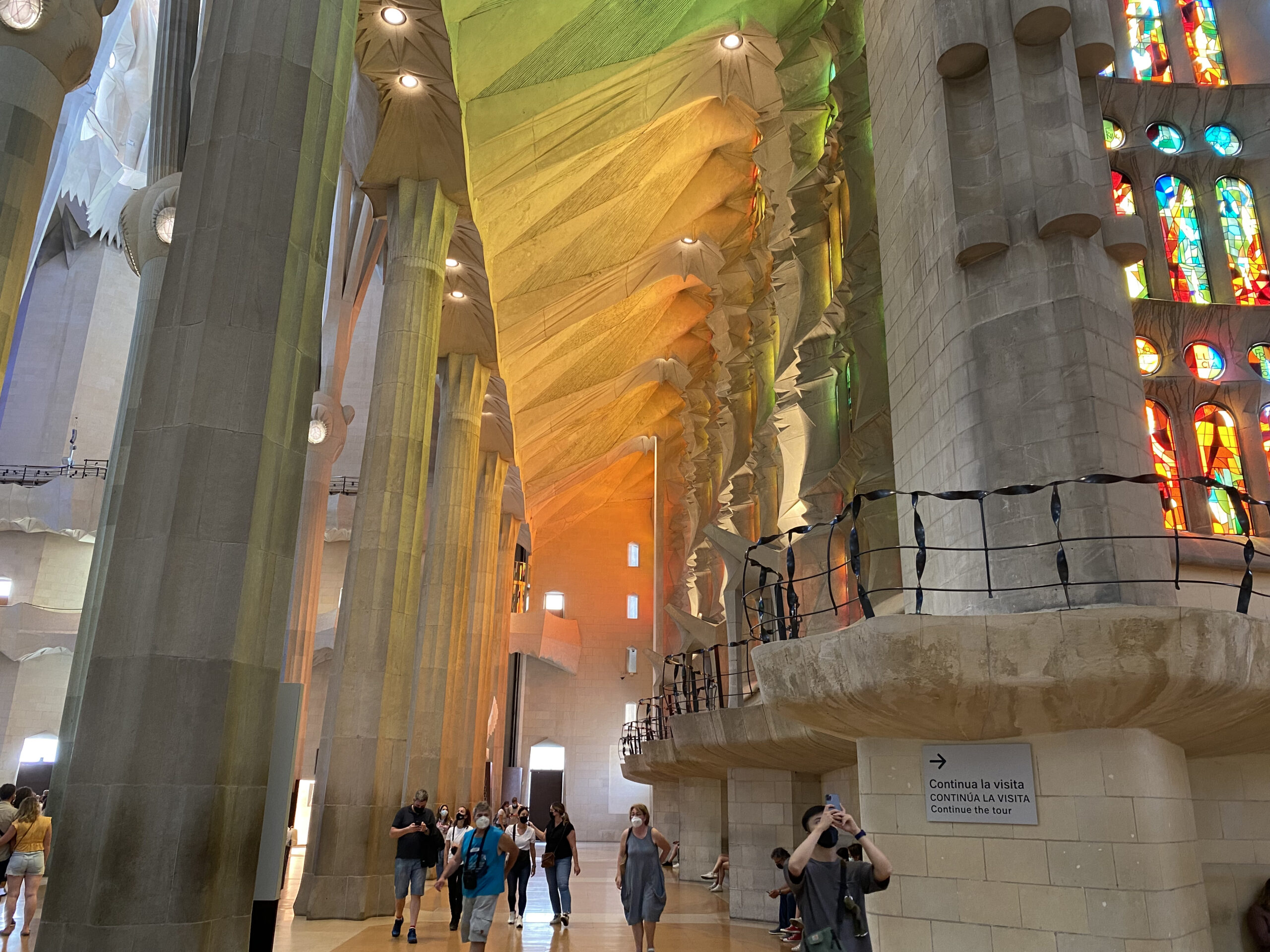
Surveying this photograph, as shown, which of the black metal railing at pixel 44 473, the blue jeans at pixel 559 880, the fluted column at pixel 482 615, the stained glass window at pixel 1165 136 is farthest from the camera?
the black metal railing at pixel 44 473

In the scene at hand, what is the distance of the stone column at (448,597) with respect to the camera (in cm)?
2091

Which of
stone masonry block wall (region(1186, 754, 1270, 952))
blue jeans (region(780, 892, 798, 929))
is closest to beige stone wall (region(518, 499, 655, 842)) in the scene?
blue jeans (region(780, 892, 798, 929))

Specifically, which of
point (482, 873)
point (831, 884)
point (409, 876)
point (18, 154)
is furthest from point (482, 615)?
point (831, 884)

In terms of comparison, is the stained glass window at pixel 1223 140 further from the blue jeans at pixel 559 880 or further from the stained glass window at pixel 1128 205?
the blue jeans at pixel 559 880

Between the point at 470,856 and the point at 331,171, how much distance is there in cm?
550

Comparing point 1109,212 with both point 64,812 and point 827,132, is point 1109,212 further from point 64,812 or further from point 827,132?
point 64,812

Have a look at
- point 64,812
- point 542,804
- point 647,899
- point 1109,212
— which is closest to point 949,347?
point 1109,212

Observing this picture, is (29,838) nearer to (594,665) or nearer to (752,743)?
(752,743)

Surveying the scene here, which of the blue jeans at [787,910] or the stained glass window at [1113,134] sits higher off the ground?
the stained glass window at [1113,134]

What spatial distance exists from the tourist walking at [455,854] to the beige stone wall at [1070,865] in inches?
156

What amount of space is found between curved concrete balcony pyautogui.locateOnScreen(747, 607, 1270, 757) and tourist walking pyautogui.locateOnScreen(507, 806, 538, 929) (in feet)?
21.1

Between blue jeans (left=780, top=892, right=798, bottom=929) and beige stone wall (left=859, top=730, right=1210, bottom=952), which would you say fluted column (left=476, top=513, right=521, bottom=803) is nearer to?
blue jeans (left=780, top=892, right=798, bottom=929)

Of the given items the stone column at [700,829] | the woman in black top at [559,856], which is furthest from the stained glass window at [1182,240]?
the stone column at [700,829]

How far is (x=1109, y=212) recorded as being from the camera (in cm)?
923
